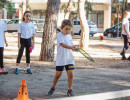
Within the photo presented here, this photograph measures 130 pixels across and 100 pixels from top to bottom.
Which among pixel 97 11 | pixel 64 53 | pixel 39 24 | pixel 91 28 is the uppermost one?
pixel 97 11

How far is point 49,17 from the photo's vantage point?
39.8 feet

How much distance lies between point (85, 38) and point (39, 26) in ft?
84.2

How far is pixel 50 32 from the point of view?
12062 millimetres

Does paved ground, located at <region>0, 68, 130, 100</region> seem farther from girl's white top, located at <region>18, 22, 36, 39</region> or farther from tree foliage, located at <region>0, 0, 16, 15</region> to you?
tree foliage, located at <region>0, 0, 16, 15</region>

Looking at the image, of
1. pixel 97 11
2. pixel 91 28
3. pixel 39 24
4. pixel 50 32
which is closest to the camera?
pixel 50 32

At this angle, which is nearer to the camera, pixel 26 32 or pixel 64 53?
pixel 64 53

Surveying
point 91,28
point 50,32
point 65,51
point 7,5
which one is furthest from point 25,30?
point 7,5

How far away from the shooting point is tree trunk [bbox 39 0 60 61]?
474 inches

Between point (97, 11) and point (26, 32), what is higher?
point (97, 11)

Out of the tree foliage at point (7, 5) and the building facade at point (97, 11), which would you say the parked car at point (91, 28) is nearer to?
the tree foliage at point (7, 5)

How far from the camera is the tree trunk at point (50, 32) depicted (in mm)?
12039

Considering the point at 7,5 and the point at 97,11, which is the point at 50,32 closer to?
the point at 7,5

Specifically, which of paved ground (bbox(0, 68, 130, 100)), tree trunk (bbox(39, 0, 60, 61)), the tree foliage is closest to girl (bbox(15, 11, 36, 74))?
paved ground (bbox(0, 68, 130, 100))

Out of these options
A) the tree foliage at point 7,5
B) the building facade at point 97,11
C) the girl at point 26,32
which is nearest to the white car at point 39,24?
the tree foliage at point 7,5
